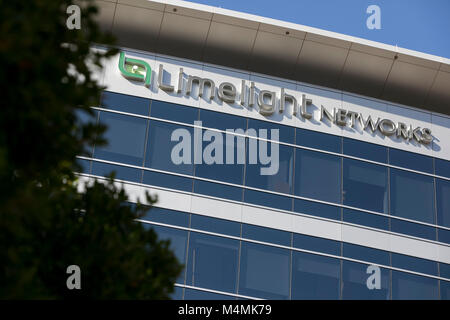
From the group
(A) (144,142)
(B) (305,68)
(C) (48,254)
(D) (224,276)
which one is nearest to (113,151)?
(A) (144,142)

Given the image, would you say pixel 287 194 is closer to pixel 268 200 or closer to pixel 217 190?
pixel 268 200

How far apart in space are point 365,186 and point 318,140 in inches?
71.8

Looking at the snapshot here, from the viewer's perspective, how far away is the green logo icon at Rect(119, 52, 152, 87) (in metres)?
20.4

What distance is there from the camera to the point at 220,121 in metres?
20.6

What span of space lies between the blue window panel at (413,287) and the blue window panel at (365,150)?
3293 millimetres

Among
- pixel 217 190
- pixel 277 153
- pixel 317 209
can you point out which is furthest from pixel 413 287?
pixel 217 190

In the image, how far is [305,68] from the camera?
21.7m

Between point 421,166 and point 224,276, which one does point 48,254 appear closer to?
point 224,276

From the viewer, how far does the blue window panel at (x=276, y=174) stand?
66.3 feet

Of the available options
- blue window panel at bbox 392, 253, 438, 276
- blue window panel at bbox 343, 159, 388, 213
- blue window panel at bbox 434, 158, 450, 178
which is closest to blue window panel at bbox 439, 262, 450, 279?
blue window panel at bbox 392, 253, 438, 276

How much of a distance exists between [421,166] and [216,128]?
6142 mm

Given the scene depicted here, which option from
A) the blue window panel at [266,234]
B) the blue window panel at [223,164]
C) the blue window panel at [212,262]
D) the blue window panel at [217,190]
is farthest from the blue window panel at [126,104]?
the blue window panel at [266,234]

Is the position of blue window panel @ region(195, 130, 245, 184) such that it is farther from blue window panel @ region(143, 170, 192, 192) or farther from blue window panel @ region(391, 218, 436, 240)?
blue window panel @ region(391, 218, 436, 240)

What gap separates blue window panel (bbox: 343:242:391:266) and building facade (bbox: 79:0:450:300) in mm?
34
